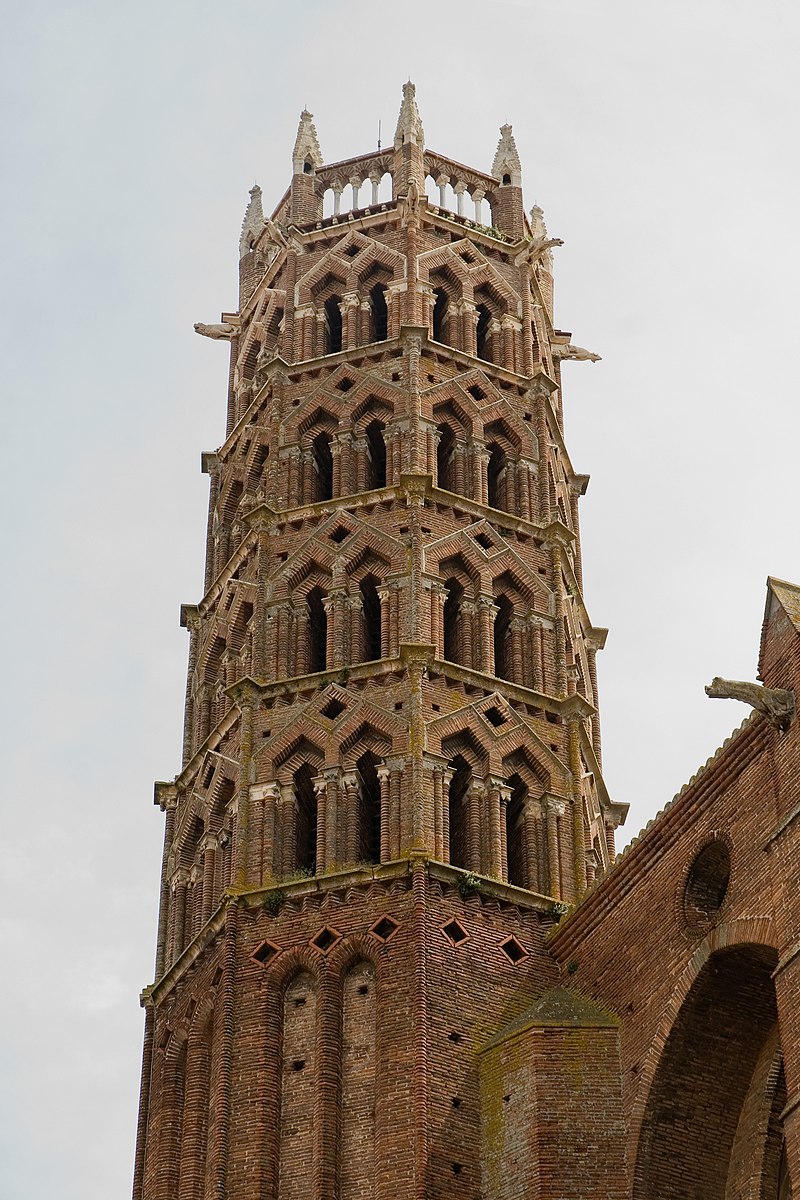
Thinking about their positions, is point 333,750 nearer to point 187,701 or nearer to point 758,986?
point 187,701

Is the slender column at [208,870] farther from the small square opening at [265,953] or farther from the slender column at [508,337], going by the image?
the slender column at [508,337]

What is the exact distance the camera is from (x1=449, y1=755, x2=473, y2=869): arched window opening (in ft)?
114

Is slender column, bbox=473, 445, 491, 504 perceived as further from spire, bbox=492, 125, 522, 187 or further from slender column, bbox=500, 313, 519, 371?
spire, bbox=492, 125, 522, 187

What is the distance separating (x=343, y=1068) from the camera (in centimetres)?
3178

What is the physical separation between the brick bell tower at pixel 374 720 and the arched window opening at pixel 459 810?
5 centimetres

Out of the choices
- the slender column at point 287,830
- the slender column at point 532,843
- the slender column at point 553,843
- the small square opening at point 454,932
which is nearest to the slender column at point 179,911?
the slender column at point 287,830

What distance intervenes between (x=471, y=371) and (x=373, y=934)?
→ 12.9m

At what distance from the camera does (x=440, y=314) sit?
1734 inches

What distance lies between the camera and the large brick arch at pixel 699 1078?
96.1ft

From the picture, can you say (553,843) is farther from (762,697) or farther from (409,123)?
(409,123)

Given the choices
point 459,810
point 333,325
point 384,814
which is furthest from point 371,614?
point 333,325

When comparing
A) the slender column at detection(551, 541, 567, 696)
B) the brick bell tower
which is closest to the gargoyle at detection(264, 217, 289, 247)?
the brick bell tower

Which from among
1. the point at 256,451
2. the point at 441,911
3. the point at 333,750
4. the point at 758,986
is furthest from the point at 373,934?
the point at 256,451

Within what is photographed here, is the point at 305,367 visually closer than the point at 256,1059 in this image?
No
